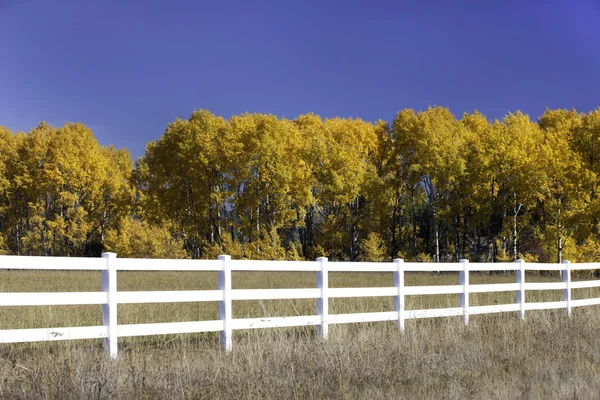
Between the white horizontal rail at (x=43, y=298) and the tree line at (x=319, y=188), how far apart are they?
37866 millimetres

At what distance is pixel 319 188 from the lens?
5525 centimetres

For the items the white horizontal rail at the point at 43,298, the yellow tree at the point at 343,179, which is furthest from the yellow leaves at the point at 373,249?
the white horizontal rail at the point at 43,298

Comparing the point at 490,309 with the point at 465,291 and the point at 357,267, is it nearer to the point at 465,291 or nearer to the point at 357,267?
the point at 465,291

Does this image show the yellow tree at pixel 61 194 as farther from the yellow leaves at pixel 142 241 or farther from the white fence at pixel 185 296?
the white fence at pixel 185 296

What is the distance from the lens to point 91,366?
24.6 feet

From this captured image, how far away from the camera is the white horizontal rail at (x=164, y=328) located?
857cm

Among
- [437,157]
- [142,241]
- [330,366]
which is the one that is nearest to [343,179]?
[437,157]

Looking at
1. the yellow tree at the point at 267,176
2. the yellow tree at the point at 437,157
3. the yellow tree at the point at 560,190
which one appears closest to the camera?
the yellow tree at the point at 560,190

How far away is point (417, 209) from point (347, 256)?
739 centimetres

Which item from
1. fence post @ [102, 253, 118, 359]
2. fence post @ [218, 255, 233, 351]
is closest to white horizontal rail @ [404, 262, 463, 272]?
fence post @ [218, 255, 233, 351]

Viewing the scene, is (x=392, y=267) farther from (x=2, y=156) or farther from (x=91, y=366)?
(x=2, y=156)

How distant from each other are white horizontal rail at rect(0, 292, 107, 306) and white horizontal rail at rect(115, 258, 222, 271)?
0.57 m

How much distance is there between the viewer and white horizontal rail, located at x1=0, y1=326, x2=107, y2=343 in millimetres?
7559

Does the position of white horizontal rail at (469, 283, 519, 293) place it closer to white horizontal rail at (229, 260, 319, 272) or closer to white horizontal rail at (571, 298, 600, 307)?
white horizontal rail at (571, 298, 600, 307)
